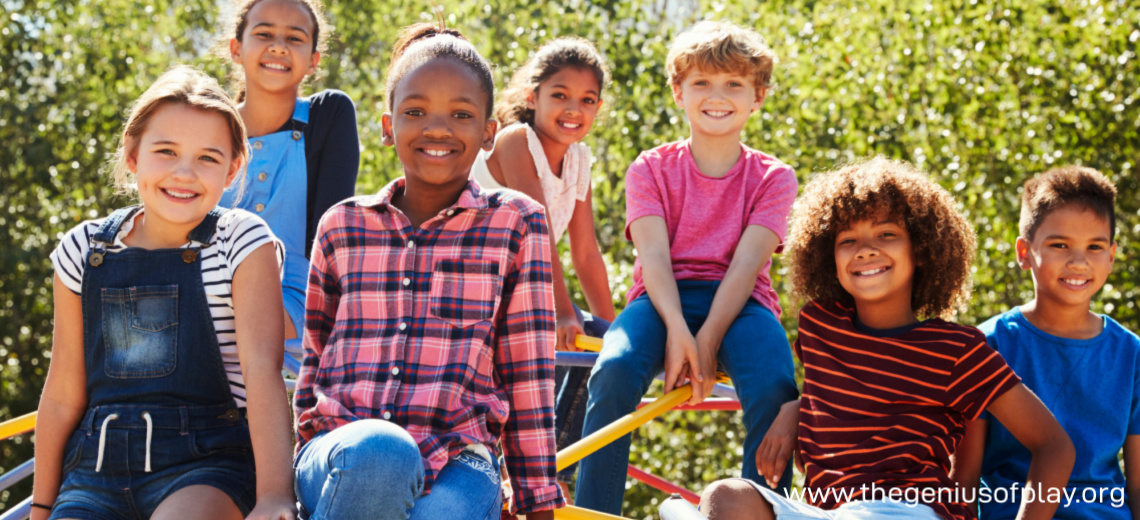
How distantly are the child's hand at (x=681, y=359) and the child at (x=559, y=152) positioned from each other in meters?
0.59

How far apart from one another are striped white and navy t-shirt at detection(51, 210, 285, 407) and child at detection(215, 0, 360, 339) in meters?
0.77

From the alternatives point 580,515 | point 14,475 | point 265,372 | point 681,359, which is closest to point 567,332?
point 681,359

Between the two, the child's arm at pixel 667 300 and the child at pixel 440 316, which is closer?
the child at pixel 440 316

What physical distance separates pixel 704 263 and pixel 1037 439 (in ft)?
3.21

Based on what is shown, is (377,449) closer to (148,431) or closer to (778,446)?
(148,431)

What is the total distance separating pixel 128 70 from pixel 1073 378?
239 inches

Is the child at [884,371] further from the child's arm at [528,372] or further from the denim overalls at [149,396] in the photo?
the denim overalls at [149,396]

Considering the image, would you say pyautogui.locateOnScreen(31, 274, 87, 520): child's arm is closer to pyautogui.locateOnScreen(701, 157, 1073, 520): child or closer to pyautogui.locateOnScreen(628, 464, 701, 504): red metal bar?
pyautogui.locateOnScreen(701, 157, 1073, 520): child

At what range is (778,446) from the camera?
231 cm

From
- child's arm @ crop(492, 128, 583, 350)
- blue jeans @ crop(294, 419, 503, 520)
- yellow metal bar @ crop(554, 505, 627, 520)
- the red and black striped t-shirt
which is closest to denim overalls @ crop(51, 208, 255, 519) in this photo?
blue jeans @ crop(294, 419, 503, 520)

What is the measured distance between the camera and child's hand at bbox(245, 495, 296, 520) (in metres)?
1.76

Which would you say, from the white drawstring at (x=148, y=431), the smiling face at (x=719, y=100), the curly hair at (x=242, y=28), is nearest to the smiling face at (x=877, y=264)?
the smiling face at (x=719, y=100)

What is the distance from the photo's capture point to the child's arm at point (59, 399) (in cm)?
197

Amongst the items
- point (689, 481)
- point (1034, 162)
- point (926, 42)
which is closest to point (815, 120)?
point (926, 42)
